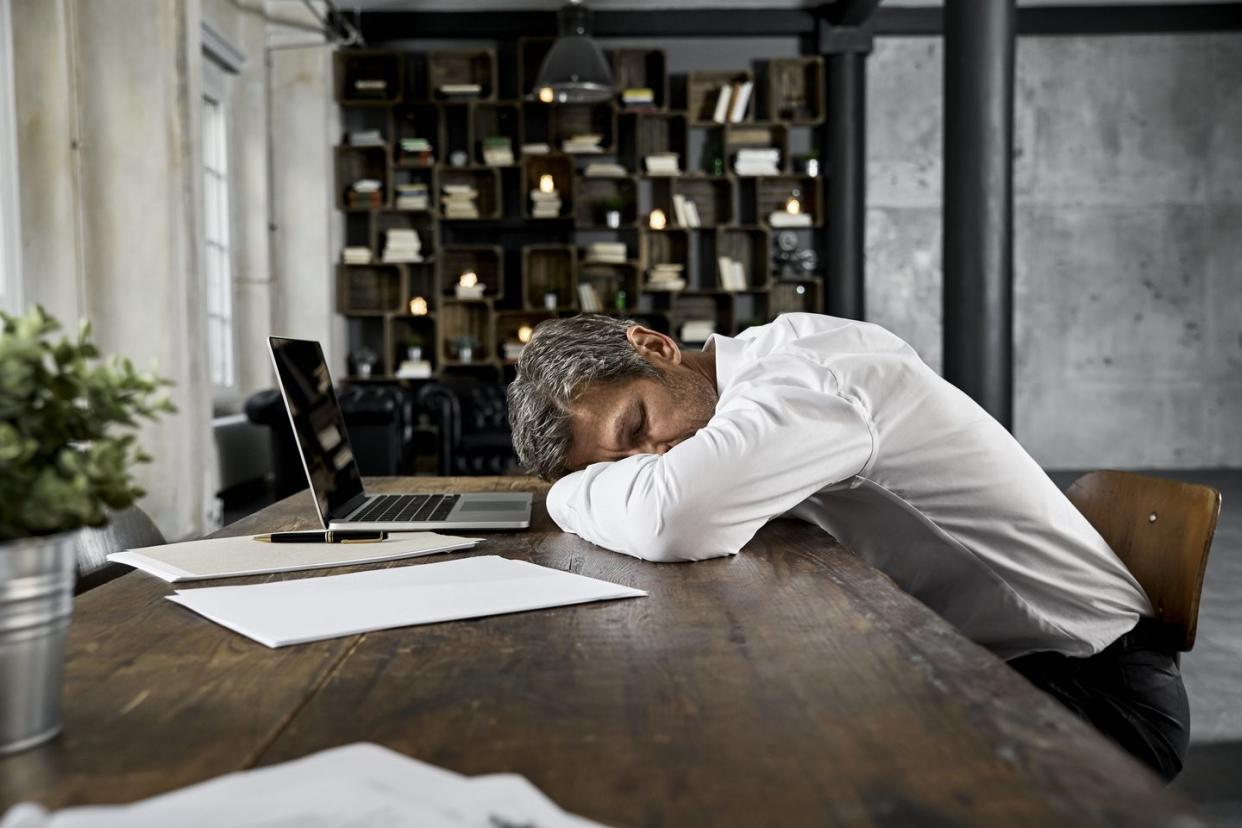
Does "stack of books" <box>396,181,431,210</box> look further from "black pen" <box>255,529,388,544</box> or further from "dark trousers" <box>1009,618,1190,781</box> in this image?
"dark trousers" <box>1009,618,1190,781</box>

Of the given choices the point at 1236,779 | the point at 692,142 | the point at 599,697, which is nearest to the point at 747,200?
the point at 692,142

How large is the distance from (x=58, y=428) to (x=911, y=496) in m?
1.11

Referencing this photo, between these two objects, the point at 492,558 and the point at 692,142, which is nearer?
the point at 492,558

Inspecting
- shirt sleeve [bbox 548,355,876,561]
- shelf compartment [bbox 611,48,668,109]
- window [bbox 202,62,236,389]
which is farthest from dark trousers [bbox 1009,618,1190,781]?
shelf compartment [bbox 611,48,668,109]

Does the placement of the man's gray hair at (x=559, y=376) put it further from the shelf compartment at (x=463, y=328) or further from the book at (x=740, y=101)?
the book at (x=740, y=101)

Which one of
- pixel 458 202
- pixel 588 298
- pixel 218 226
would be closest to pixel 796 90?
pixel 588 298

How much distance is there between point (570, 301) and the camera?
880 centimetres

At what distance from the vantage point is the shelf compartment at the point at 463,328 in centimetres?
880

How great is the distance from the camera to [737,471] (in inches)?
48.3

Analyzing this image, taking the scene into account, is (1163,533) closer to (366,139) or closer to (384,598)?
(384,598)

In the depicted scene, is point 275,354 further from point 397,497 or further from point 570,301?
point 570,301

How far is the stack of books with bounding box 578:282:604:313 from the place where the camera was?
8.72 m

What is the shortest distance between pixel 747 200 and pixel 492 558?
26.3ft

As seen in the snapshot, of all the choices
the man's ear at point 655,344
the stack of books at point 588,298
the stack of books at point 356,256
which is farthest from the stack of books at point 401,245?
the man's ear at point 655,344
